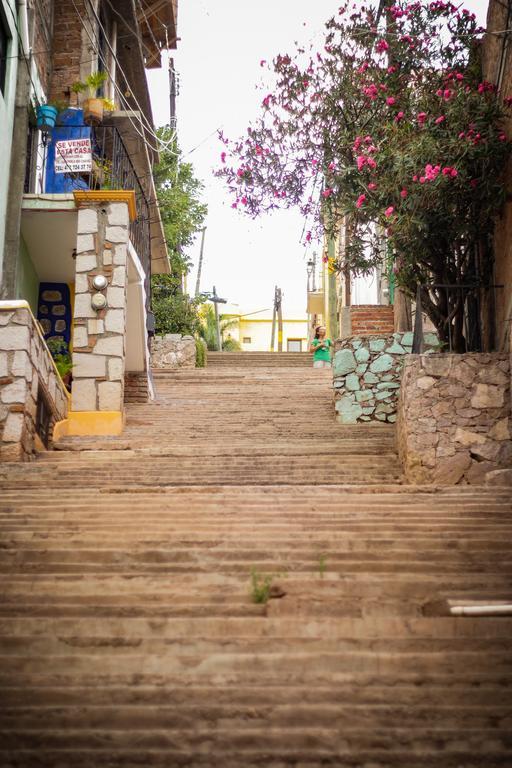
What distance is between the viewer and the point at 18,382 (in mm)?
6820

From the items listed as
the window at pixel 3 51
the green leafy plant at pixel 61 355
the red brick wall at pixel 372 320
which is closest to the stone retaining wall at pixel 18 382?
the green leafy plant at pixel 61 355

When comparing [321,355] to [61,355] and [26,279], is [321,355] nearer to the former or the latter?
[61,355]

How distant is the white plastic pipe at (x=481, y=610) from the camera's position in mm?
3508

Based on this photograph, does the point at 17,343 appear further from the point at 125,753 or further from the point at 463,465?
the point at 125,753

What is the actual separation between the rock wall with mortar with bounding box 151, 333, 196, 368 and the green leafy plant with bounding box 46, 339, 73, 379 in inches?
211

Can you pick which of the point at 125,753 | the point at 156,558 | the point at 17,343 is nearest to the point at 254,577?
the point at 156,558

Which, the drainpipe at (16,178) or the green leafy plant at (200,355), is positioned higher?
the drainpipe at (16,178)

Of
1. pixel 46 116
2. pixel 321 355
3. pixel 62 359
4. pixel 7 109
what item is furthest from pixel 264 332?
pixel 7 109

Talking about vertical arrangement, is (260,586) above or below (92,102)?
below

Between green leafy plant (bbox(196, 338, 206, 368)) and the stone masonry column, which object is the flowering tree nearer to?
the stone masonry column

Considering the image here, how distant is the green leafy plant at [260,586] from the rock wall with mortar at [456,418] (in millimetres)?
3106

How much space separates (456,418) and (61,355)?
5921 mm

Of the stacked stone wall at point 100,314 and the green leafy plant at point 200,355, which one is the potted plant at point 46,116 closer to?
the stacked stone wall at point 100,314

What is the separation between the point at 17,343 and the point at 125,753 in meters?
4.81
